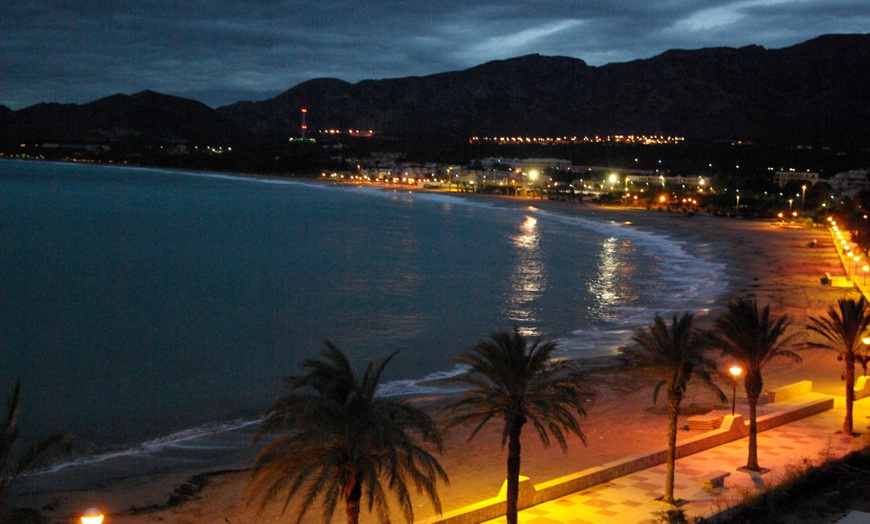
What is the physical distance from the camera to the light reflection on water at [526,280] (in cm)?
3064

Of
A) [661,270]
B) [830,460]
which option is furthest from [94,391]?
[661,270]

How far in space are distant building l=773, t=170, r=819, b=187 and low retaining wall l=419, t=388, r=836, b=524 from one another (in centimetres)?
9929

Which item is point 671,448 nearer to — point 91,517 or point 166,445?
point 91,517

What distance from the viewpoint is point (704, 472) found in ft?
41.0

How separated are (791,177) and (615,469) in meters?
113

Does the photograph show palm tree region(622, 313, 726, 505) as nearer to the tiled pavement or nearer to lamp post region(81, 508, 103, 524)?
the tiled pavement

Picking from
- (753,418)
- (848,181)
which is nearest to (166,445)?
(753,418)

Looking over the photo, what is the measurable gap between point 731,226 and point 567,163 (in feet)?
312

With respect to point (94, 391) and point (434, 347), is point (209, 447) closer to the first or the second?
point (94, 391)

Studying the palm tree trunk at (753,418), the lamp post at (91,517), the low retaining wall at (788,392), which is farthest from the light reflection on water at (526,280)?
the lamp post at (91,517)

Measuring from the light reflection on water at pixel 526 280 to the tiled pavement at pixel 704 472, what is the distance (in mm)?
13057

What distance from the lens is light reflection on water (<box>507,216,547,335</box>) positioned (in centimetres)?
3064

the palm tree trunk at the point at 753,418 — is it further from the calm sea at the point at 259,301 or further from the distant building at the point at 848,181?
the distant building at the point at 848,181

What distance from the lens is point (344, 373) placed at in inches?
331
